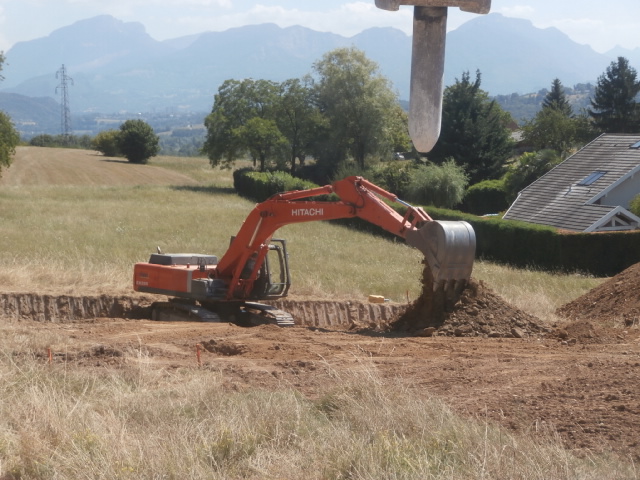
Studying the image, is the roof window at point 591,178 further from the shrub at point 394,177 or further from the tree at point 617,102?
the tree at point 617,102

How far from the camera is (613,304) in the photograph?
1628 cm

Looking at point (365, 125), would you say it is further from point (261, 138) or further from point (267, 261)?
point (267, 261)

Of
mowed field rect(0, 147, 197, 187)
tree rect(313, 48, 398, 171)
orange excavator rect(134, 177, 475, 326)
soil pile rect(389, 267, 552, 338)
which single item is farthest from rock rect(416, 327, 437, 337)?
mowed field rect(0, 147, 197, 187)

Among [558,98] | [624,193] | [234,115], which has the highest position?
[558,98]

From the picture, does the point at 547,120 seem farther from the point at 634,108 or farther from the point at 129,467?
the point at 129,467

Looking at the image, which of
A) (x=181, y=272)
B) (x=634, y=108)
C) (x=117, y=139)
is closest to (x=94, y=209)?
(x=181, y=272)

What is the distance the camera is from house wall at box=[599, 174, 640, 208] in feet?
123

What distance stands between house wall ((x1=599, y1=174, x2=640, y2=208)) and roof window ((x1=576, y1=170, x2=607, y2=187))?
34.5 inches

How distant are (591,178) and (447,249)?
26.7m

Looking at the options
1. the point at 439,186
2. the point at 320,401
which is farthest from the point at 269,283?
the point at 439,186

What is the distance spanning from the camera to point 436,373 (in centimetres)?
946

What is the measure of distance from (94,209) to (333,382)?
37393mm

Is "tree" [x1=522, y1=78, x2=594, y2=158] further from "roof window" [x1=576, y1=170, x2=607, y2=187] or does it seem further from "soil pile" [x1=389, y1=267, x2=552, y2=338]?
"soil pile" [x1=389, y1=267, x2=552, y2=338]

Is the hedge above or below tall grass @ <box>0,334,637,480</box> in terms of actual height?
below
